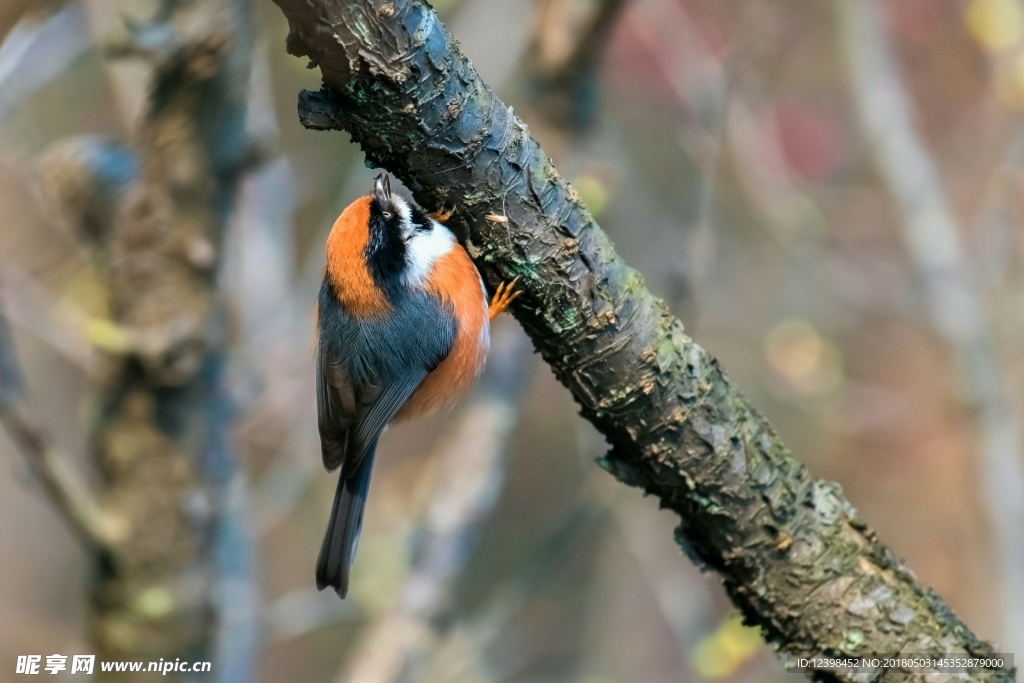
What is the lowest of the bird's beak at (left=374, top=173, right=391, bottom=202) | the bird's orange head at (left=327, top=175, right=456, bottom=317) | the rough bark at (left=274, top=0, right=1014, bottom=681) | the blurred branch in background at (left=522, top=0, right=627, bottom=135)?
the rough bark at (left=274, top=0, right=1014, bottom=681)

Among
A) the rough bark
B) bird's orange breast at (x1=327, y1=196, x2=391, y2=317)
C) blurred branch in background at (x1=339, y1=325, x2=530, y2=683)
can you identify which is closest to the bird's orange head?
bird's orange breast at (x1=327, y1=196, x2=391, y2=317)

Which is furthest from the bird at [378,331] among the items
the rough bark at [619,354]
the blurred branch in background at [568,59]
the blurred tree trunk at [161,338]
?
the blurred branch in background at [568,59]

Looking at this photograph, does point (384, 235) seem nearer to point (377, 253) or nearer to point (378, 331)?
point (377, 253)

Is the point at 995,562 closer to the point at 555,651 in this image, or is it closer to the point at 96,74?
the point at 555,651

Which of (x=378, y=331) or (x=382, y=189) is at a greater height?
(x=382, y=189)

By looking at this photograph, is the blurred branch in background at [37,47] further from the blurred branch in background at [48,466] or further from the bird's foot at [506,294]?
the bird's foot at [506,294]

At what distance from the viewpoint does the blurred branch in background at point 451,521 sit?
137 inches

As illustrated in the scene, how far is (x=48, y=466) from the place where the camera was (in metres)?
2.45

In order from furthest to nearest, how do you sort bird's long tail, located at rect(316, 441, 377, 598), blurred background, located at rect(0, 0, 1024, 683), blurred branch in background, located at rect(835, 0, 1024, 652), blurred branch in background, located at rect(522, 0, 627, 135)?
blurred branch in background, located at rect(835, 0, 1024, 652)
blurred background, located at rect(0, 0, 1024, 683)
blurred branch in background, located at rect(522, 0, 627, 135)
bird's long tail, located at rect(316, 441, 377, 598)

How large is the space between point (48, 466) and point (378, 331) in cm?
106

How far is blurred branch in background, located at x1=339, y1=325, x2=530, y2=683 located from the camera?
3477mm

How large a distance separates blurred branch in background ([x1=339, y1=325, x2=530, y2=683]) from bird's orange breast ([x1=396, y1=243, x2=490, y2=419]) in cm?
62

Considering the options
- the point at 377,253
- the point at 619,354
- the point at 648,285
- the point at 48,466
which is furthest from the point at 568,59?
the point at 48,466

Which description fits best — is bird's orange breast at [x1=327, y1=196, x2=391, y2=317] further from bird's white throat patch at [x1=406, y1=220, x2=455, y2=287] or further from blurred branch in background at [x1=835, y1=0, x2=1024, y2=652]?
blurred branch in background at [x1=835, y1=0, x2=1024, y2=652]
